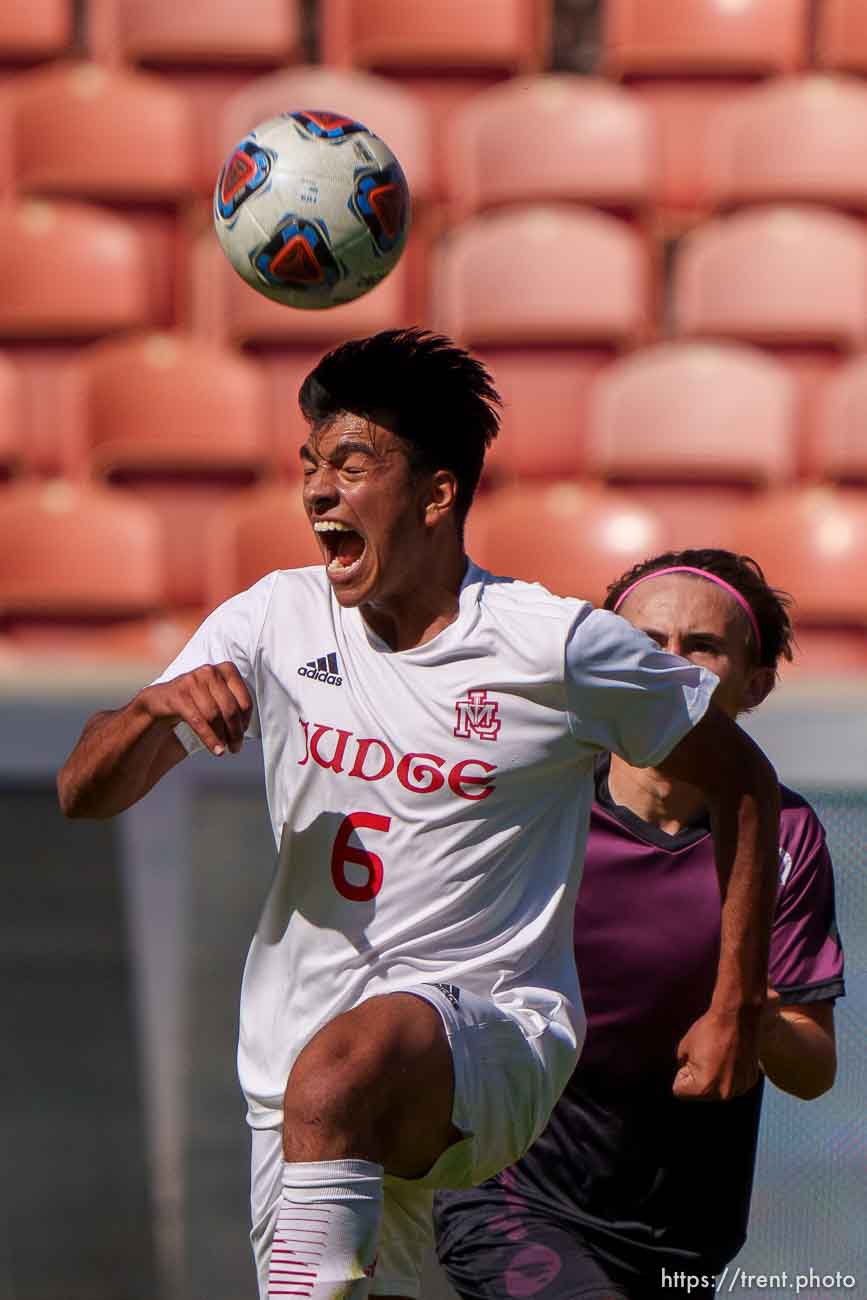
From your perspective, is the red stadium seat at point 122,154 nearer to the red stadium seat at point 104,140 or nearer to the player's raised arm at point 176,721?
the red stadium seat at point 104,140

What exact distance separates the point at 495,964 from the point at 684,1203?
0.59 m

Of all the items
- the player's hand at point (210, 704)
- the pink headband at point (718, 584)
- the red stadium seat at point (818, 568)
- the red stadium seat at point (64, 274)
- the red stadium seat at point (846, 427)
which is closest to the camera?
the player's hand at point (210, 704)

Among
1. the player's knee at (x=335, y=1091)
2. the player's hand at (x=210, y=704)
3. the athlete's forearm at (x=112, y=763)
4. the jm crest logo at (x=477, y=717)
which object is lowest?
the player's knee at (x=335, y=1091)

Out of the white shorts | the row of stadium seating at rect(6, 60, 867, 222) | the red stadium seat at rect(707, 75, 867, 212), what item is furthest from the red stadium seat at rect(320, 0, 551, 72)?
the white shorts

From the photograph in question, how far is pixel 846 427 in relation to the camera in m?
7.02

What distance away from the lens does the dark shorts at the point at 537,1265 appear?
271 centimetres

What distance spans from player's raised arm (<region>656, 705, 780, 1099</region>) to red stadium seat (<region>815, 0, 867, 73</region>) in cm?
634

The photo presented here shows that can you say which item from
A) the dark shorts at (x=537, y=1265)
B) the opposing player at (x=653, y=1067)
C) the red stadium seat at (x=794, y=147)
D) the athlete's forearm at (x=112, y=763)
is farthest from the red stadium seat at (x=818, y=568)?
the athlete's forearm at (x=112, y=763)

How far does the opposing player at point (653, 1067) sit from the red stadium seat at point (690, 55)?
563 cm

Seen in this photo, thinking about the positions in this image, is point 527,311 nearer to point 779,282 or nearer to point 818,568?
point 779,282

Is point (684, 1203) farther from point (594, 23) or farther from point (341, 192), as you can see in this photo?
point (594, 23)

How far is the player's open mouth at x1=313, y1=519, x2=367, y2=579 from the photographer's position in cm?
267

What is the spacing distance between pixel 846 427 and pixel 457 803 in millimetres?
4796

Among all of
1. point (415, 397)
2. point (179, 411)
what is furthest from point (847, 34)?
point (415, 397)
